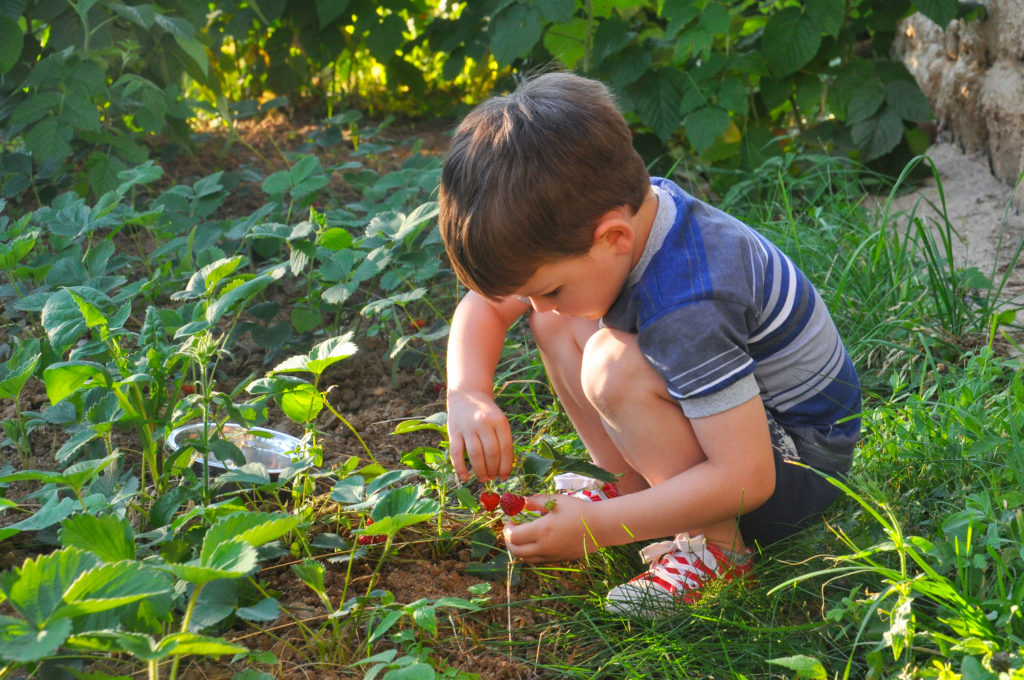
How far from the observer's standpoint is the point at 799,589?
4.68 ft

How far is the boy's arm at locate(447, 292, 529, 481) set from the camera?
150 cm

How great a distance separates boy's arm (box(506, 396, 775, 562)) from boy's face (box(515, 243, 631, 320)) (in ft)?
0.73

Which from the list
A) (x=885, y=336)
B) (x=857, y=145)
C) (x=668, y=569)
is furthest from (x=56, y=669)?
(x=857, y=145)

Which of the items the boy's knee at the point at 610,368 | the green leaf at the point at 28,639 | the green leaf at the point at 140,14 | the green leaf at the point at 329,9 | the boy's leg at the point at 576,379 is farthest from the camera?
the green leaf at the point at 329,9

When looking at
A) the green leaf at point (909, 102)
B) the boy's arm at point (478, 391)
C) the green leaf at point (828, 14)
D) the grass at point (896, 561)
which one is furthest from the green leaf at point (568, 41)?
the boy's arm at point (478, 391)

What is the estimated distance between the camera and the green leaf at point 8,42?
2.53 meters

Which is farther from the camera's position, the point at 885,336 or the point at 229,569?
the point at 885,336

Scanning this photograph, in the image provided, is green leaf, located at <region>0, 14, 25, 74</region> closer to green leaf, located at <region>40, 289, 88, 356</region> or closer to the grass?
green leaf, located at <region>40, 289, 88, 356</region>

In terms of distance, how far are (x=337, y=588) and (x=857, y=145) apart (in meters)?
2.28

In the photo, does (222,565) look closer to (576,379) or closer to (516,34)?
(576,379)

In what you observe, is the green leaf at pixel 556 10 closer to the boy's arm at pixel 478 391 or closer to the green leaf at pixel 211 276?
the boy's arm at pixel 478 391

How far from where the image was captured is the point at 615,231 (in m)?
1.34

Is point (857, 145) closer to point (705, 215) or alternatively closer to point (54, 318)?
point (705, 215)

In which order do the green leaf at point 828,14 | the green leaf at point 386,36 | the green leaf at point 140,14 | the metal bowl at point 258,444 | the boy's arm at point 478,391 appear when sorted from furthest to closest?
the green leaf at point 386,36 < the green leaf at point 828,14 < the green leaf at point 140,14 < the metal bowl at point 258,444 < the boy's arm at point 478,391
